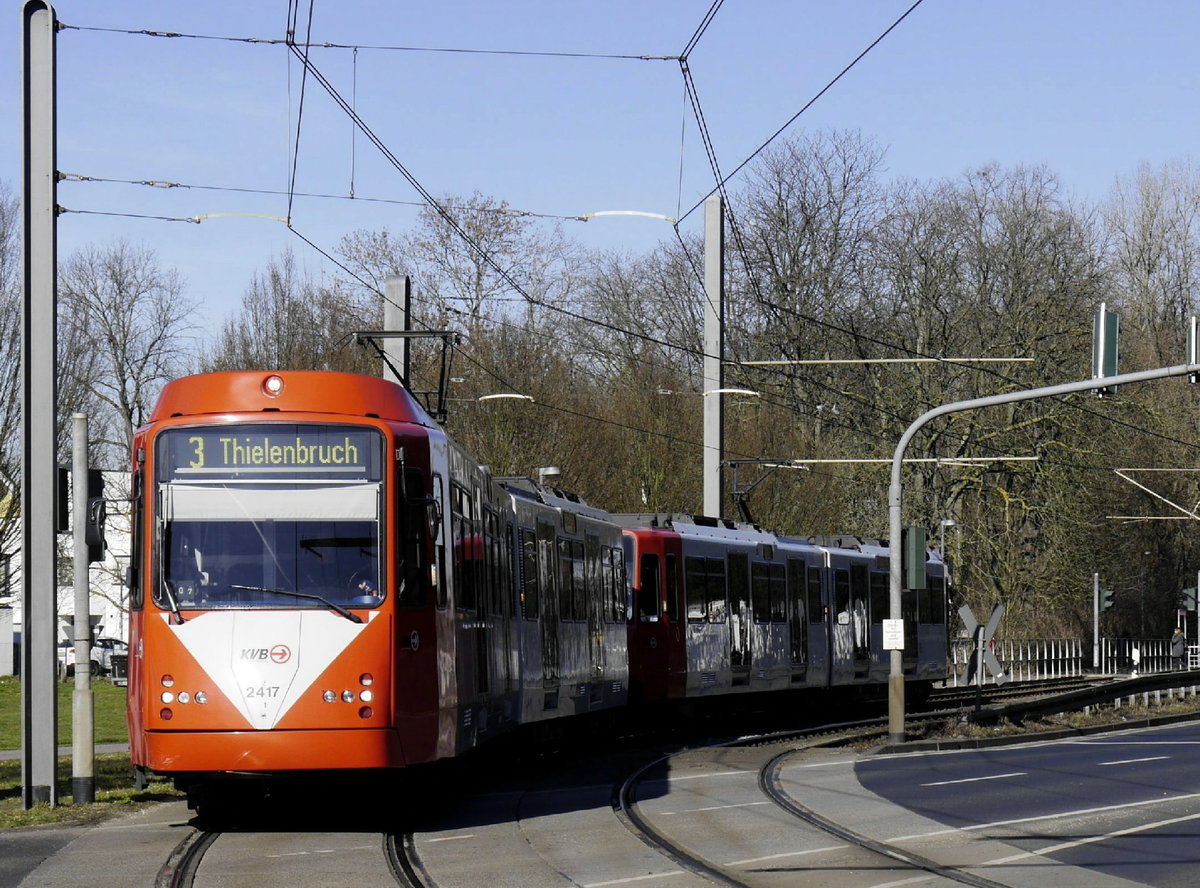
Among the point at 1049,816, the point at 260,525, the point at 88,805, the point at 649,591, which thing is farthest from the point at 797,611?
the point at 260,525

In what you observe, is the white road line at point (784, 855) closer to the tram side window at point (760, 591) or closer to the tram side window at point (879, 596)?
the tram side window at point (760, 591)

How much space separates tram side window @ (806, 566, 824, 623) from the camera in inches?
1208

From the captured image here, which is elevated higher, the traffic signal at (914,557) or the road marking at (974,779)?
the traffic signal at (914,557)

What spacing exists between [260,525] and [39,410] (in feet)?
10.7

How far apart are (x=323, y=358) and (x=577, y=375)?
6957 mm

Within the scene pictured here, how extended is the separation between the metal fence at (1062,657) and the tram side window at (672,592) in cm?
2498

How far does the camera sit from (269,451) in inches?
520

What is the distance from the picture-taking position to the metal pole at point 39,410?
596 inches

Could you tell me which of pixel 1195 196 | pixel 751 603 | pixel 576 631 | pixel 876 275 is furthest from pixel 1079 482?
pixel 576 631

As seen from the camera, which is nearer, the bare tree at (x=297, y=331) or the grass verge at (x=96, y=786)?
the grass verge at (x=96, y=786)

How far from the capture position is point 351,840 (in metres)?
13.1

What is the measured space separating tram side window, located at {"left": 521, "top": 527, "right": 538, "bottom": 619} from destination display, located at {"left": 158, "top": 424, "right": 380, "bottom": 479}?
5.43 metres

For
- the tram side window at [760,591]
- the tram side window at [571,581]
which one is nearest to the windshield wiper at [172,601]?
the tram side window at [571,581]

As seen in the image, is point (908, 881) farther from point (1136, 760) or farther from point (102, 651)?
point (102, 651)
